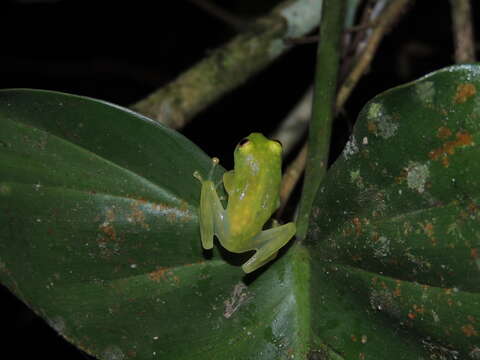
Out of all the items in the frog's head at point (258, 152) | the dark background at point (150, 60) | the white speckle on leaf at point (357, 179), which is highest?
the white speckle on leaf at point (357, 179)

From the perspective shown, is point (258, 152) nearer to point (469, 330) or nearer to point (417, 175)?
point (417, 175)

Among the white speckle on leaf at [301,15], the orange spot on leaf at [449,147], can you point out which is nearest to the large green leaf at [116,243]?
the orange spot on leaf at [449,147]

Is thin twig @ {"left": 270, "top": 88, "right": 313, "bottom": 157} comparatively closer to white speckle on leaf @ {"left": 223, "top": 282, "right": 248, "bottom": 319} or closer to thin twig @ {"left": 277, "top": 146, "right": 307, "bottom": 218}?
thin twig @ {"left": 277, "top": 146, "right": 307, "bottom": 218}

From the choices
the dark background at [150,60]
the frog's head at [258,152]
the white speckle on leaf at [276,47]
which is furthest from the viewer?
the dark background at [150,60]

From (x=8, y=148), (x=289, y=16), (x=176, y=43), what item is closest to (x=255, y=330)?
(x=8, y=148)

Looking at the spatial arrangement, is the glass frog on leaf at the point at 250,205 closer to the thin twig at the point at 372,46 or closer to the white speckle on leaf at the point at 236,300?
the white speckle on leaf at the point at 236,300

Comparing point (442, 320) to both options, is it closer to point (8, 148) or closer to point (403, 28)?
point (8, 148)

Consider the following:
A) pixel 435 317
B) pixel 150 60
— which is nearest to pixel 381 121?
pixel 435 317

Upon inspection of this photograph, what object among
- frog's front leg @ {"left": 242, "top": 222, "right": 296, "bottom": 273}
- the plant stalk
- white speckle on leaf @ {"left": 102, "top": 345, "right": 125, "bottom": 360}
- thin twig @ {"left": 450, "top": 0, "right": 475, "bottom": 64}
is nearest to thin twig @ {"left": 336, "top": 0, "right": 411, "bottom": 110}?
thin twig @ {"left": 450, "top": 0, "right": 475, "bottom": 64}
